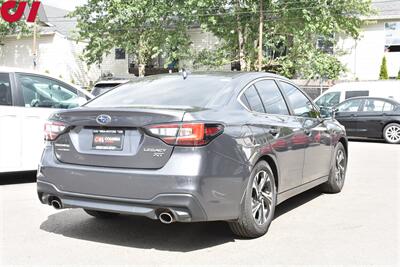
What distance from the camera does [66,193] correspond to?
4.75 metres

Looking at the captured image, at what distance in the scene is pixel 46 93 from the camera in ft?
27.0

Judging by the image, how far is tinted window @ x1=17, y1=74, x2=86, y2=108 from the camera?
26.1ft

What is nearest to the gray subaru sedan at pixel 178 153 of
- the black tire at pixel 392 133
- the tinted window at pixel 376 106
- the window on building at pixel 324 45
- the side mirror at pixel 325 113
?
the side mirror at pixel 325 113

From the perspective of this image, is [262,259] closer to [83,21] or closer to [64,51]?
[83,21]

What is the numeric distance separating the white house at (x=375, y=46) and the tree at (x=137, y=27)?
10097mm

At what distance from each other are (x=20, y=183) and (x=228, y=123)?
15.4ft

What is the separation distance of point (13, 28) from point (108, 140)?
126 feet

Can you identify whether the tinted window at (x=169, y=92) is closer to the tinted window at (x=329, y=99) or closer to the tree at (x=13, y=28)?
the tinted window at (x=329, y=99)

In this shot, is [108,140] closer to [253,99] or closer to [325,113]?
[253,99]

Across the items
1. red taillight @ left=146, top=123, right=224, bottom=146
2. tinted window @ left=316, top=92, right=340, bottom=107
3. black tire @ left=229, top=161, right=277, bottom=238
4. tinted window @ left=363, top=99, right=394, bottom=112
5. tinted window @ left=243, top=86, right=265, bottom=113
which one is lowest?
tinted window @ left=316, top=92, right=340, bottom=107

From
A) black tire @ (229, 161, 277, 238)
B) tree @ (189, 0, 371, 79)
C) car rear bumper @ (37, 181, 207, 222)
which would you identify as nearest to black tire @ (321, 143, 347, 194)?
black tire @ (229, 161, 277, 238)

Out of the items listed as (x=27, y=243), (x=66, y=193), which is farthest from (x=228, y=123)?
(x=27, y=243)

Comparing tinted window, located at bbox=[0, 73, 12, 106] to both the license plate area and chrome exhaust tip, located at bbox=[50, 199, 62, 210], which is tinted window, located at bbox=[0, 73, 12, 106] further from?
the license plate area

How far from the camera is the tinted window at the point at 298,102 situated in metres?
6.25
